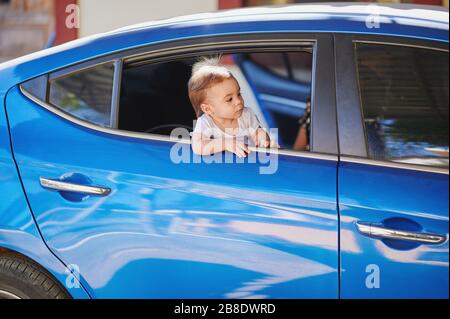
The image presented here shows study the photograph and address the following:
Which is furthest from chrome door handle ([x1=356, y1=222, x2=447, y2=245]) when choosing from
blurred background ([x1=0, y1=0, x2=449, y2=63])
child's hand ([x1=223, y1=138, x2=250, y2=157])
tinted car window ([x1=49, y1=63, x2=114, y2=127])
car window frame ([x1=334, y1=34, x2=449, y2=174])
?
blurred background ([x1=0, y1=0, x2=449, y2=63])

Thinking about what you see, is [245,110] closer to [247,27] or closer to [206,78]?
[206,78]

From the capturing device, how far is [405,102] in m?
2.45

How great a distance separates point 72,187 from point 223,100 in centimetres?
68

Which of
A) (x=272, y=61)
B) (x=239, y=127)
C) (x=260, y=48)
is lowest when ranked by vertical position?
(x=239, y=127)

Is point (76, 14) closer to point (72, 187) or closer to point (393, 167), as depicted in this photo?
point (72, 187)

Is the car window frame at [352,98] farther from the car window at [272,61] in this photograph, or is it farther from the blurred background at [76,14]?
the blurred background at [76,14]

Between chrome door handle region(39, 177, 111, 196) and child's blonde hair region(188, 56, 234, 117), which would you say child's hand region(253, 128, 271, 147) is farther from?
chrome door handle region(39, 177, 111, 196)

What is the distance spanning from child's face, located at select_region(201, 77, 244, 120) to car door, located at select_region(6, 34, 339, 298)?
30 cm

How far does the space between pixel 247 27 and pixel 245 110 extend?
0.53m

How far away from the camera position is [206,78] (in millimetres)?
2820

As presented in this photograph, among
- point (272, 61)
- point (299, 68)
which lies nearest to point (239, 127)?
point (299, 68)

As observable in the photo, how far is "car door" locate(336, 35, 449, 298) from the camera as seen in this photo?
7.38 feet

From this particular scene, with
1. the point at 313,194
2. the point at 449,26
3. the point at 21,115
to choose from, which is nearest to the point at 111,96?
the point at 21,115

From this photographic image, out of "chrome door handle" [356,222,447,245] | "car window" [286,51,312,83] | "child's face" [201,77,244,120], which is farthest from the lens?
"car window" [286,51,312,83]
